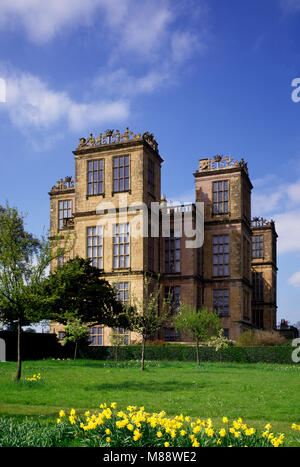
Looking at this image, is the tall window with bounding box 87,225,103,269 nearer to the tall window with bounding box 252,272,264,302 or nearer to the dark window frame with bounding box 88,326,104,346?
the dark window frame with bounding box 88,326,104,346

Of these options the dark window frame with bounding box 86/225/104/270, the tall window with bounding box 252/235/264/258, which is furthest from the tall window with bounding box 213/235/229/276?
the tall window with bounding box 252/235/264/258

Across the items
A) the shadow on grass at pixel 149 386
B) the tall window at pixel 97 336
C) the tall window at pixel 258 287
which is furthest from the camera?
the tall window at pixel 258 287

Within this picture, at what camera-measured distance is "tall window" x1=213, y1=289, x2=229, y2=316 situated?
4288cm

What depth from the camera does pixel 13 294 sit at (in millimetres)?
17656

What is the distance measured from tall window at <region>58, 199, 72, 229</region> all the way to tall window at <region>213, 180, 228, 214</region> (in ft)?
44.4

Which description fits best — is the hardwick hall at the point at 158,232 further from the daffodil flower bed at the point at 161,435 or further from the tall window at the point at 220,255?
the daffodil flower bed at the point at 161,435

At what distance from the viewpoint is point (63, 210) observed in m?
48.6

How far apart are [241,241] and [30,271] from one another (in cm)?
2723

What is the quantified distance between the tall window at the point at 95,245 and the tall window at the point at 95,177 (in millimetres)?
2932

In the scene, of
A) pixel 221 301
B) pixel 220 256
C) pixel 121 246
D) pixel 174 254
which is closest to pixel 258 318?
pixel 221 301

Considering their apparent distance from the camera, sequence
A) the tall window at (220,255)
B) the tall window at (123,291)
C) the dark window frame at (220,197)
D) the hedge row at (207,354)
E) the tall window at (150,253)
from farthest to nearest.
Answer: the dark window frame at (220,197)
the tall window at (220,255)
the tall window at (150,253)
the tall window at (123,291)
the hedge row at (207,354)

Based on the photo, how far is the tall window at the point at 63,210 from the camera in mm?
48156

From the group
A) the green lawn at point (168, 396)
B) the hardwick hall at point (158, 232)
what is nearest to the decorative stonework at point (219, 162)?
the hardwick hall at point (158, 232)

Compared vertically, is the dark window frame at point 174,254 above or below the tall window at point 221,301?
above
